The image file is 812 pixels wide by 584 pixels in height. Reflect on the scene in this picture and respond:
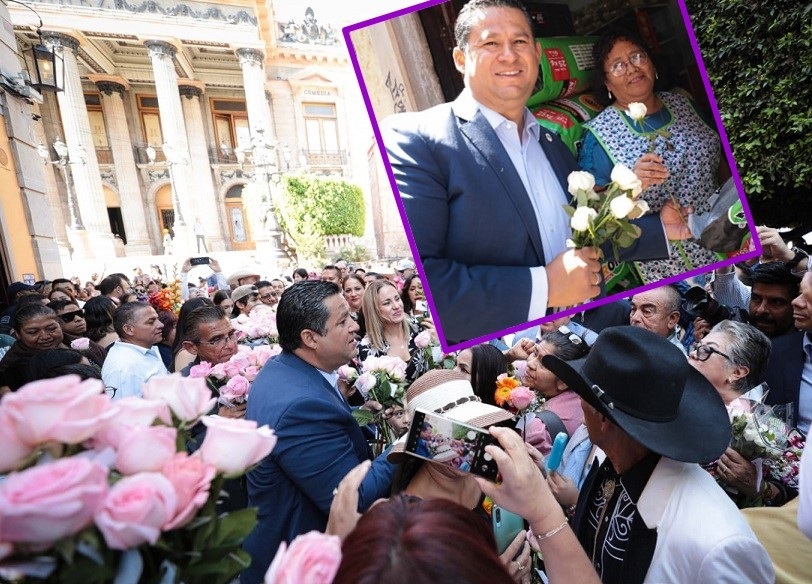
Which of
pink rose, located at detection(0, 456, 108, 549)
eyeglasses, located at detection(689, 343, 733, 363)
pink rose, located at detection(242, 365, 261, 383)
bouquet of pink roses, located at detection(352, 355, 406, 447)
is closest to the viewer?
pink rose, located at detection(0, 456, 108, 549)

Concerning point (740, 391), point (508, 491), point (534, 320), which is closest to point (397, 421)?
point (534, 320)

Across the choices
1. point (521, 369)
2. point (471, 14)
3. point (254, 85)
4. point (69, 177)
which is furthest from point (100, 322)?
point (254, 85)

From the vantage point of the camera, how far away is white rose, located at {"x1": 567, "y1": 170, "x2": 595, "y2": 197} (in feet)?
5.48

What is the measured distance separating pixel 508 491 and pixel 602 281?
3.20 ft

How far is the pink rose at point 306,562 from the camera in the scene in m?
0.61

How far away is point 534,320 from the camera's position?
1.72m

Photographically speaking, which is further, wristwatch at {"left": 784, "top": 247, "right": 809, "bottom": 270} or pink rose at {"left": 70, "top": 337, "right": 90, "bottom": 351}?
pink rose at {"left": 70, "top": 337, "right": 90, "bottom": 351}

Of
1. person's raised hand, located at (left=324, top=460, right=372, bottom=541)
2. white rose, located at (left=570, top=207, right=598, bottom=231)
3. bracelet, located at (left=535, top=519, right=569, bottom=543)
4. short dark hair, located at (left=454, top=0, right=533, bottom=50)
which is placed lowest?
bracelet, located at (left=535, top=519, right=569, bottom=543)

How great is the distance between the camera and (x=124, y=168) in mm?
26734

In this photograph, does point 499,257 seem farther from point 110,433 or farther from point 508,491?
point 110,433

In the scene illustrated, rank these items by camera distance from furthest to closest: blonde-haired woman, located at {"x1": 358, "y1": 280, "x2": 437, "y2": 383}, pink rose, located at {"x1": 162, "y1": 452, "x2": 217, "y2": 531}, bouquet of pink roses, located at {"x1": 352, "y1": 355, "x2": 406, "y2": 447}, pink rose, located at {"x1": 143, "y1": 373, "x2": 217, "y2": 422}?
1. blonde-haired woman, located at {"x1": 358, "y1": 280, "x2": 437, "y2": 383}
2. bouquet of pink roses, located at {"x1": 352, "y1": 355, "x2": 406, "y2": 447}
3. pink rose, located at {"x1": 143, "y1": 373, "x2": 217, "y2": 422}
4. pink rose, located at {"x1": 162, "y1": 452, "x2": 217, "y2": 531}

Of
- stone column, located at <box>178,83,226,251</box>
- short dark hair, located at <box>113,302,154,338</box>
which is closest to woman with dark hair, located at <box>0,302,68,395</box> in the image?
short dark hair, located at <box>113,302,154,338</box>

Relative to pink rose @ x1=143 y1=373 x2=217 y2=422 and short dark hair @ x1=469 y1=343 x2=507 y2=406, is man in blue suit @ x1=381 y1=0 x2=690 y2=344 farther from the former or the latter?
short dark hair @ x1=469 y1=343 x2=507 y2=406

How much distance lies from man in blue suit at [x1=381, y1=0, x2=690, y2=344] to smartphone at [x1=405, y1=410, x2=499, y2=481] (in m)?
0.44
